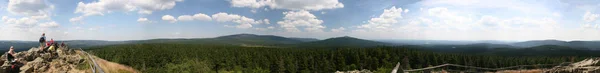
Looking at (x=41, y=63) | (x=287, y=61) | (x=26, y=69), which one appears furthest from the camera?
(x=287, y=61)

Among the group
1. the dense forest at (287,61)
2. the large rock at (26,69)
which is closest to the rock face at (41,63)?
the large rock at (26,69)

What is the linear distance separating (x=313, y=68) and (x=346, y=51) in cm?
3026

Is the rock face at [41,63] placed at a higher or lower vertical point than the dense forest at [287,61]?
higher

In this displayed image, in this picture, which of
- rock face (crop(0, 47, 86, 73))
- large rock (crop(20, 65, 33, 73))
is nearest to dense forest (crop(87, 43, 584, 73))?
rock face (crop(0, 47, 86, 73))

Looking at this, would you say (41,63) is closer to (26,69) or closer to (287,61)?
(26,69)

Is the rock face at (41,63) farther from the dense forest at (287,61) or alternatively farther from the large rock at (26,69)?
the dense forest at (287,61)

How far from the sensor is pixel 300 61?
108m

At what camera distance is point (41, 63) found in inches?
963

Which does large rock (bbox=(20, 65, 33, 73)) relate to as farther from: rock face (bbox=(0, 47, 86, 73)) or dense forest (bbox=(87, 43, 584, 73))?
dense forest (bbox=(87, 43, 584, 73))

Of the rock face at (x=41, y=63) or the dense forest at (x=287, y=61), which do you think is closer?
the rock face at (x=41, y=63)

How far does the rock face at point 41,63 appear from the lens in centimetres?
2328

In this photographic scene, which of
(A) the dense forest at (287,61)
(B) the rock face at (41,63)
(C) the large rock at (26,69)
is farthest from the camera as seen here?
(A) the dense forest at (287,61)

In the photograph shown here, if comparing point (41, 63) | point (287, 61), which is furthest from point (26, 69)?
point (287, 61)

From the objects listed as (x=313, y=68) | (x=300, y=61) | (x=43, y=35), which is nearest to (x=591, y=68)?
(x=43, y=35)
